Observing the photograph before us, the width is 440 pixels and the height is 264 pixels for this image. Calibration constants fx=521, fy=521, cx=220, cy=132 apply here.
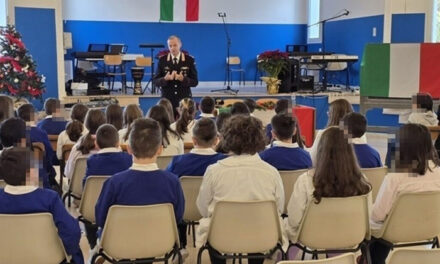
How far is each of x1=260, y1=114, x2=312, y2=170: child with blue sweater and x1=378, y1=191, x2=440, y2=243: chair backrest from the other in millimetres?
805

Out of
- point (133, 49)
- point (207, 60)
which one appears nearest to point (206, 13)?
point (207, 60)

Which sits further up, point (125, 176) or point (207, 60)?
point (207, 60)

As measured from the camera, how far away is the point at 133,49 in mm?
13430

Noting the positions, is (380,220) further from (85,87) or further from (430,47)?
(85,87)

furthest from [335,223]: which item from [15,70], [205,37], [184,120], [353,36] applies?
[205,37]

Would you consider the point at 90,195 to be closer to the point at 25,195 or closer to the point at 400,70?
the point at 25,195

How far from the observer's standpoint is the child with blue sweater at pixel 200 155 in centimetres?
323

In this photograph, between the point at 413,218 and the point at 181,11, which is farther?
the point at 181,11

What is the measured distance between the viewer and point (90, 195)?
319 cm

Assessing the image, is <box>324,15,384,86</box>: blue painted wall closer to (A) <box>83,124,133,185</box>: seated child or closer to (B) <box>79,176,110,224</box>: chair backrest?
(A) <box>83,124,133,185</box>: seated child

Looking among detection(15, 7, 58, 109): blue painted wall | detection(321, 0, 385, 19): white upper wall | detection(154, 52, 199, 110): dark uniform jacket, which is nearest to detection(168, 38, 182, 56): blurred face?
detection(154, 52, 199, 110): dark uniform jacket

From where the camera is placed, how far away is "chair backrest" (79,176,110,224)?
3141 mm

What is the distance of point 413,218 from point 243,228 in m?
0.94

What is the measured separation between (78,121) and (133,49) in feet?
29.5
